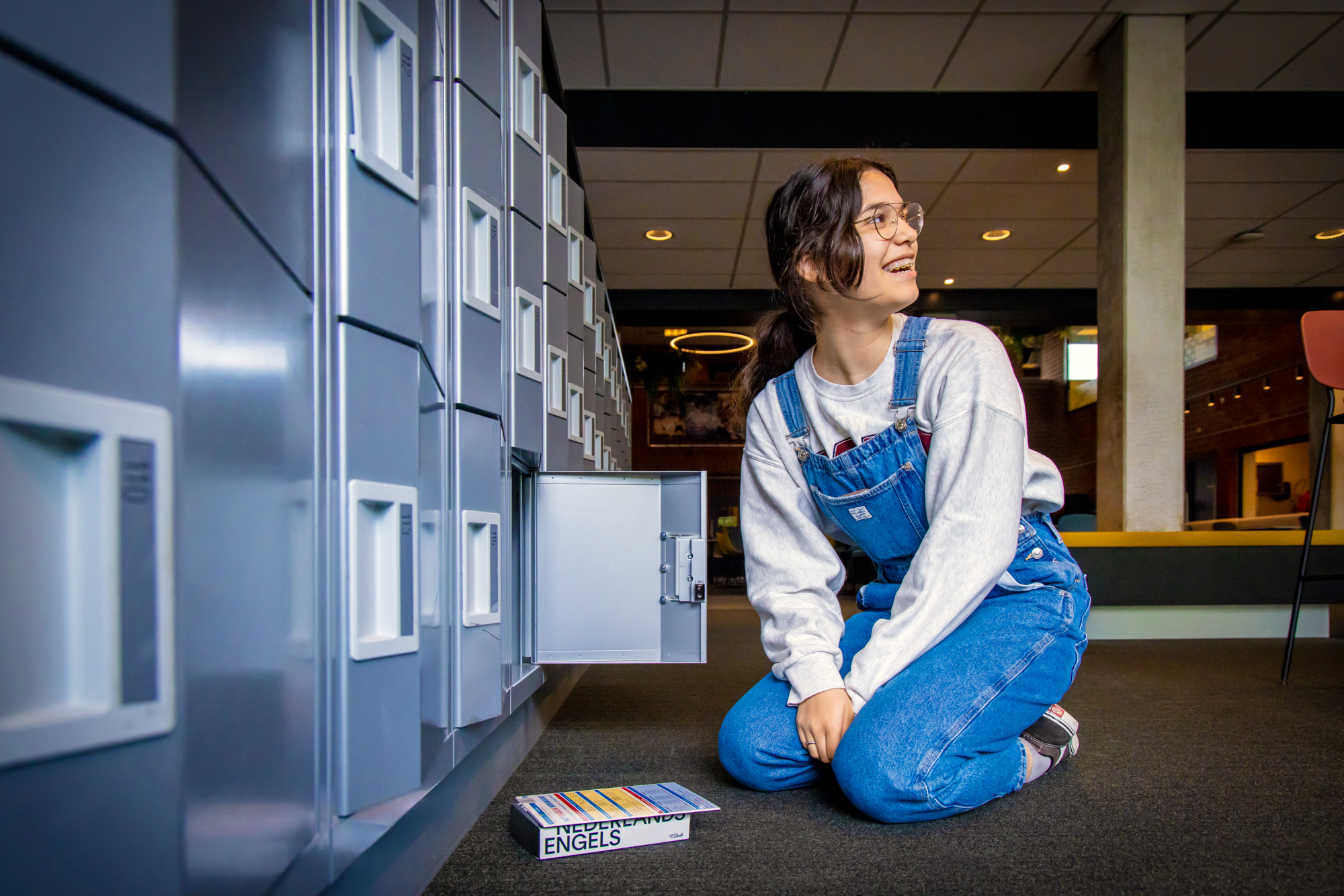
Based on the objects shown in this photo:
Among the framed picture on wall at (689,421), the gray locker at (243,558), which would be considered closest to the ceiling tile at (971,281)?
the framed picture on wall at (689,421)

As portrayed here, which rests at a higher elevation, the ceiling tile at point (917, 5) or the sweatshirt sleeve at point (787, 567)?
the ceiling tile at point (917, 5)

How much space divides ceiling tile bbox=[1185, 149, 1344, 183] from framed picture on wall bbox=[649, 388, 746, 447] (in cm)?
801

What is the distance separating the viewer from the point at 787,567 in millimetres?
1280

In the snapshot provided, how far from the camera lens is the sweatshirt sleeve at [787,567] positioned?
1.19m

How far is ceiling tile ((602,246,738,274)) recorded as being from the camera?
5773 mm

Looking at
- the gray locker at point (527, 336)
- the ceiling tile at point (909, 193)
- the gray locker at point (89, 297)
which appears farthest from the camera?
the ceiling tile at point (909, 193)

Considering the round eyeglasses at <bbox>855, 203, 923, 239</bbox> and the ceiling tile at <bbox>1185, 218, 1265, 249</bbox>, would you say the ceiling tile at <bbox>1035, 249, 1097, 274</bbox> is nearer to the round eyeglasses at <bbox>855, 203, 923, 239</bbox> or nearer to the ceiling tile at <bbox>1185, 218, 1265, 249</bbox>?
the ceiling tile at <bbox>1185, 218, 1265, 249</bbox>

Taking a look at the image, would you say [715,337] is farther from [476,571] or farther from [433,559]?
[433,559]

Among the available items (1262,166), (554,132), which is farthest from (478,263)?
(1262,166)

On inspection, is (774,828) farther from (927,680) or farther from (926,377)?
(926,377)

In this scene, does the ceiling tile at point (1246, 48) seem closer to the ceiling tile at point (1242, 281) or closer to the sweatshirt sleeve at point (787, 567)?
the ceiling tile at point (1242, 281)

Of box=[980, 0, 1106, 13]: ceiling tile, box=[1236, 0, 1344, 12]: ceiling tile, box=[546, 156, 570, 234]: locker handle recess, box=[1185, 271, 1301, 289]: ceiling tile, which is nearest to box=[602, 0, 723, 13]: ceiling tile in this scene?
box=[980, 0, 1106, 13]: ceiling tile

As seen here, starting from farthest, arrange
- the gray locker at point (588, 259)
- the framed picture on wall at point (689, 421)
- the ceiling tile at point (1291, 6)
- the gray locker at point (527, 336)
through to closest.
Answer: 1. the framed picture on wall at point (689, 421)
2. the ceiling tile at point (1291, 6)
3. the gray locker at point (588, 259)
4. the gray locker at point (527, 336)

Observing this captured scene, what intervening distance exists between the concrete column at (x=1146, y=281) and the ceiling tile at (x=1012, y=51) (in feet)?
0.69
